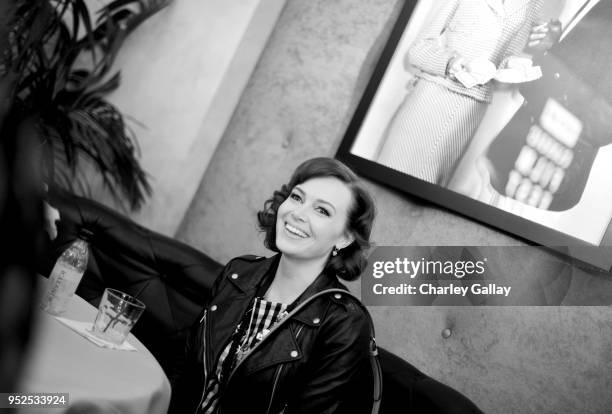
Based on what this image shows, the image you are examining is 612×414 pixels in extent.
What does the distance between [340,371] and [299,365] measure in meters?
0.11

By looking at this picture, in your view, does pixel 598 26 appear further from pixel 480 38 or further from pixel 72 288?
pixel 72 288

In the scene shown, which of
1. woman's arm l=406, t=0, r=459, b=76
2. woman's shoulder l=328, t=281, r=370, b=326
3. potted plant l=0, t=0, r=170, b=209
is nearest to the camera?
woman's shoulder l=328, t=281, r=370, b=326

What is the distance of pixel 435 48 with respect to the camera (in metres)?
2.40

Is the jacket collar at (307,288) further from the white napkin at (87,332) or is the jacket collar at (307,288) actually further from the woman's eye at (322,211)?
the white napkin at (87,332)

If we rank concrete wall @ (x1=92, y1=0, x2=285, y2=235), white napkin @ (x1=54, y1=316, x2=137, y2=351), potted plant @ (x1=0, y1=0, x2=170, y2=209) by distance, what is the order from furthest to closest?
1. concrete wall @ (x1=92, y1=0, x2=285, y2=235)
2. potted plant @ (x1=0, y1=0, x2=170, y2=209)
3. white napkin @ (x1=54, y1=316, x2=137, y2=351)

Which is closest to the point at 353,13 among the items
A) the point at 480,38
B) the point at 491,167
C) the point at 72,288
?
the point at 480,38

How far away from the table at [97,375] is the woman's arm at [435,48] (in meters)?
1.57

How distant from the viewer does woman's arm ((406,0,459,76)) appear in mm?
2365

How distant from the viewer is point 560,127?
204 cm

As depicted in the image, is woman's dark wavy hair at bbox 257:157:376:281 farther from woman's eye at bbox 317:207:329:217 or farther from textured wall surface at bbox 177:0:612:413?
textured wall surface at bbox 177:0:612:413

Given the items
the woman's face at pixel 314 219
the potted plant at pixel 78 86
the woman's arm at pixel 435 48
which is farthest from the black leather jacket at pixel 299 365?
the potted plant at pixel 78 86

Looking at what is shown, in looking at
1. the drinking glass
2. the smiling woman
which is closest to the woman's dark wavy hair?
the smiling woman

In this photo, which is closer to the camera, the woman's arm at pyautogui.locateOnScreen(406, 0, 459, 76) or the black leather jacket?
the black leather jacket

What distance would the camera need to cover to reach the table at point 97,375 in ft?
3.41
